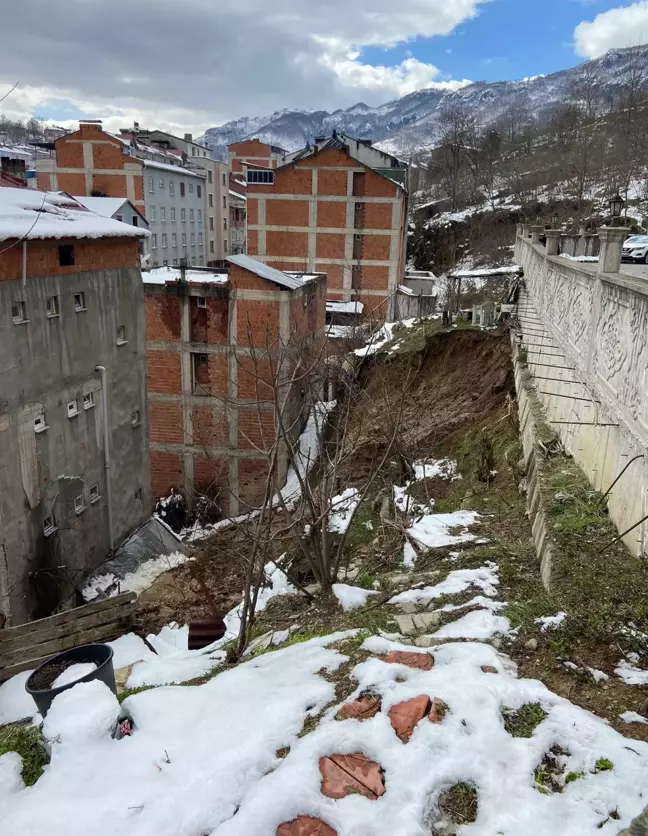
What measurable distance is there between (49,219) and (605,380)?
10452mm

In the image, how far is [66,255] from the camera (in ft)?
39.1

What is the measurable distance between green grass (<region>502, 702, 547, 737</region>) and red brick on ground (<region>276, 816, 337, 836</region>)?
125 centimetres

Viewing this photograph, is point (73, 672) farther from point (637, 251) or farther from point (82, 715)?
point (637, 251)

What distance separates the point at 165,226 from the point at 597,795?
1601 inches

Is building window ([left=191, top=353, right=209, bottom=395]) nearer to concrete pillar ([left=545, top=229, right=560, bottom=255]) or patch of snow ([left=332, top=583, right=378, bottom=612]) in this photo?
concrete pillar ([left=545, top=229, right=560, bottom=255])

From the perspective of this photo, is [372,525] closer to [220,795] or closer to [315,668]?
[315,668]

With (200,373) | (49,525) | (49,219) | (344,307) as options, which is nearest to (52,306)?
(49,219)

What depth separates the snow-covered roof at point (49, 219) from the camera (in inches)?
395

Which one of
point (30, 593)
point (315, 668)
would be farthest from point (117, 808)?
point (30, 593)

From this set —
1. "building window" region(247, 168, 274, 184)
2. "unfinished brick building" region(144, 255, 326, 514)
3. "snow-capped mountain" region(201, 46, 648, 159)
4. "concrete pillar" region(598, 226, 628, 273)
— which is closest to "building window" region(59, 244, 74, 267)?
"unfinished brick building" region(144, 255, 326, 514)

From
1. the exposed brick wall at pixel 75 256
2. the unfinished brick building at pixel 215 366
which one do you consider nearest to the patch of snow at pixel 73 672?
the exposed brick wall at pixel 75 256

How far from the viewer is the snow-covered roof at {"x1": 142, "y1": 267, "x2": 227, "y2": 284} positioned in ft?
61.4

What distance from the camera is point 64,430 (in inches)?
479

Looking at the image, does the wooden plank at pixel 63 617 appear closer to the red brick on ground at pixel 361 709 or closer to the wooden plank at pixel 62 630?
the wooden plank at pixel 62 630
